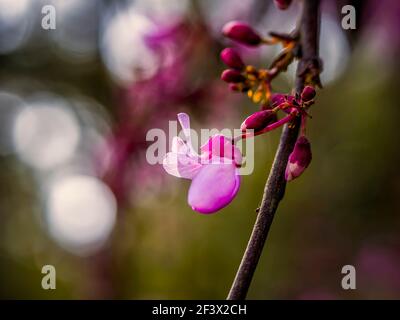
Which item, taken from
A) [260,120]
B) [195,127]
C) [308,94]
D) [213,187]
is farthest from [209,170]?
[195,127]

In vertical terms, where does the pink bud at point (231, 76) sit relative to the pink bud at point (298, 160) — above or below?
above

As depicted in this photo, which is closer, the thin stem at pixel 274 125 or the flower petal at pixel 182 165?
the thin stem at pixel 274 125

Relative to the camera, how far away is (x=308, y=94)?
0.90 meters

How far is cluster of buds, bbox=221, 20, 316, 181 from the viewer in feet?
2.96

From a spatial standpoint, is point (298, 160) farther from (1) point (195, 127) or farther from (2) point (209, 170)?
(1) point (195, 127)

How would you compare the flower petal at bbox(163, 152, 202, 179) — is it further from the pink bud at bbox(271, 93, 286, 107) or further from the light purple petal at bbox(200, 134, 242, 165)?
the pink bud at bbox(271, 93, 286, 107)

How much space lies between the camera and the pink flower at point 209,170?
1.01 m

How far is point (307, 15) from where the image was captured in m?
1.01

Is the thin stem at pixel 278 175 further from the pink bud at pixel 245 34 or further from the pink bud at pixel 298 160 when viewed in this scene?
the pink bud at pixel 245 34

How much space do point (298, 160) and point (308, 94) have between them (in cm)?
11

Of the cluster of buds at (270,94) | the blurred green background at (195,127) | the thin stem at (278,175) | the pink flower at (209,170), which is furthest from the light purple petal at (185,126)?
the blurred green background at (195,127)

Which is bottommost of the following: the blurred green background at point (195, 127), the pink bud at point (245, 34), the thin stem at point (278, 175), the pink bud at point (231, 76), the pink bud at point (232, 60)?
the thin stem at point (278, 175)
